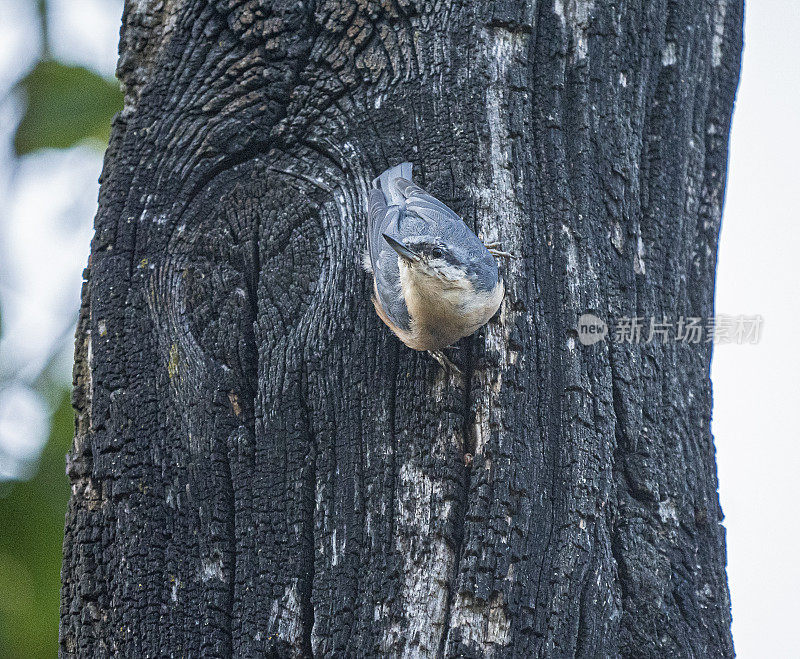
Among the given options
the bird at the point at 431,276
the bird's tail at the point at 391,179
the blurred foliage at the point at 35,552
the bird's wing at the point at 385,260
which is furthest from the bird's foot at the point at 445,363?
the blurred foliage at the point at 35,552

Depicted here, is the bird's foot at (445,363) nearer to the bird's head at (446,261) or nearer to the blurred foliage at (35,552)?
the bird's head at (446,261)

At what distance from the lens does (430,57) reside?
234cm

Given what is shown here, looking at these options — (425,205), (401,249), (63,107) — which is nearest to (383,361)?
(401,249)

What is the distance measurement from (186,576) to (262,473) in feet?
1.12

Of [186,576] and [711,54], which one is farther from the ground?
[711,54]

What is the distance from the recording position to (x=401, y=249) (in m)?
2.06

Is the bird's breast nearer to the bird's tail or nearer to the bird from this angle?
the bird

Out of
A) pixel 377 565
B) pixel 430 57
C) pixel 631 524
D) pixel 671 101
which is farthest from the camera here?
pixel 671 101

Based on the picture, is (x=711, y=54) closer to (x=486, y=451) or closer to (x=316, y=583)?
(x=486, y=451)

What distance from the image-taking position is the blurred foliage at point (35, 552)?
3697 mm

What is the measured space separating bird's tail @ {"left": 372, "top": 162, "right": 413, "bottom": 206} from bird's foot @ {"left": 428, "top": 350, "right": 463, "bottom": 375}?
47 centimetres

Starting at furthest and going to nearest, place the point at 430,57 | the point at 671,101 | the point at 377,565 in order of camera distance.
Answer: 1. the point at 671,101
2. the point at 430,57
3. the point at 377,565

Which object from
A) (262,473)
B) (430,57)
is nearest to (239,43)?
(430,57)

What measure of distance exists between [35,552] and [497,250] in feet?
9.74
